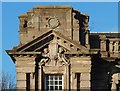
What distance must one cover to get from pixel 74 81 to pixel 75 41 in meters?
2.17

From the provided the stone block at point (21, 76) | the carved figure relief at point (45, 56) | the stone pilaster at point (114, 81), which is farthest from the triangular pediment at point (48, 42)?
the stone pilaster at point (114, 81)

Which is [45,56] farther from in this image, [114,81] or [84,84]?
[114,81]

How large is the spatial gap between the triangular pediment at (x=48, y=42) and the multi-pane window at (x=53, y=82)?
1.68 metres

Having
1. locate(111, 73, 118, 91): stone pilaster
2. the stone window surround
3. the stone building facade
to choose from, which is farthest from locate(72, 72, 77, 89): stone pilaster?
locate(111, 73, 118, 91): stone pilaster

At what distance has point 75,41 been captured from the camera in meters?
31.6

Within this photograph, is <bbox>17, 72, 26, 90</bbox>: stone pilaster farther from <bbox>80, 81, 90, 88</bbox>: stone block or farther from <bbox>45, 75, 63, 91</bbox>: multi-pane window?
<bbox>80, 81, 90, 88</bbox>: stone block

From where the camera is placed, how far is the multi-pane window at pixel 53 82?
3198 cm

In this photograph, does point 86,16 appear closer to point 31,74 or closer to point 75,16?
point 75,16

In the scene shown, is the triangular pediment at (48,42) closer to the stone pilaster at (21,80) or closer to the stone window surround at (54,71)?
the stone window surround at (54,71)

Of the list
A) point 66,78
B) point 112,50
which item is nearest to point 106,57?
point 112,50

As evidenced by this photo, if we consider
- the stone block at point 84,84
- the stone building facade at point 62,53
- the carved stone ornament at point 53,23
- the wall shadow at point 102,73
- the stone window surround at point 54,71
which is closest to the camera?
the stone block at point 84,84

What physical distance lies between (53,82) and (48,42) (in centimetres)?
223

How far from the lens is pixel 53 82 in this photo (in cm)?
3206

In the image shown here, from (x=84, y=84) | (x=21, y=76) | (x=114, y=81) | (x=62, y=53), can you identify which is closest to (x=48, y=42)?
(x=62, y=53)
